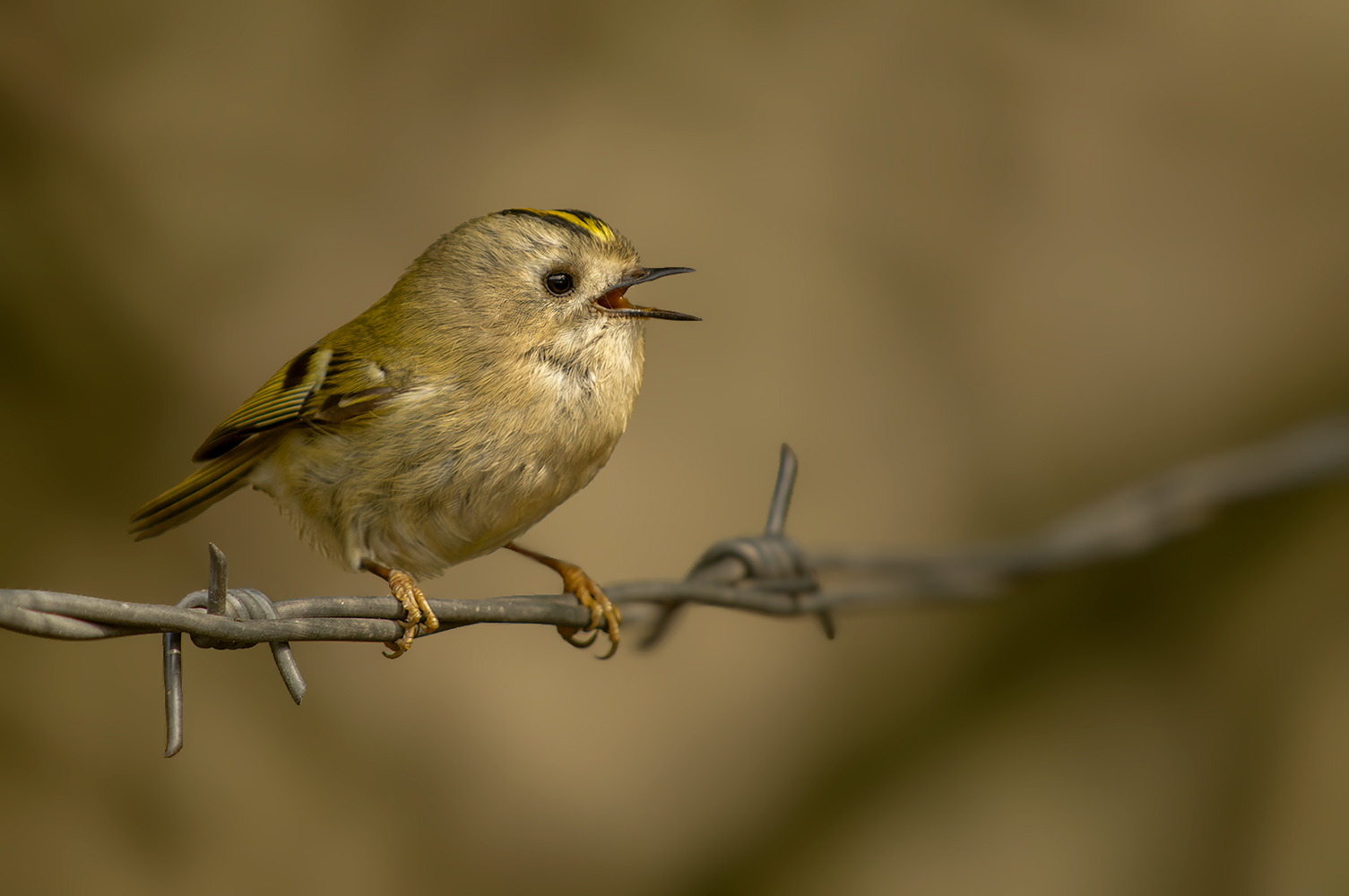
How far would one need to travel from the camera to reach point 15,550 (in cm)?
195

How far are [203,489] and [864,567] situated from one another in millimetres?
861

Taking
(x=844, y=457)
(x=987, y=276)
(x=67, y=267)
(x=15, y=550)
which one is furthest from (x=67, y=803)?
(x=987, y=276)

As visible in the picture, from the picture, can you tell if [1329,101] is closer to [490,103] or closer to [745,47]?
[745,47]

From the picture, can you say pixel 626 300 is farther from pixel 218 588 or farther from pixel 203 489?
pixel 218 588

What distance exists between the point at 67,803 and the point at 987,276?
2.27 m

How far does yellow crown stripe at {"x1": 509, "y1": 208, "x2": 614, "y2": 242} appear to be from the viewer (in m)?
1.32

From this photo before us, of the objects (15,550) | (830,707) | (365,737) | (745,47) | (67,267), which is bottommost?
(365,737)

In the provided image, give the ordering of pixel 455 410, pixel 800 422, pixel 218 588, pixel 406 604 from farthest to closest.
A: pixel 800 422 → pixel 455 410 → pixel 406 604 → pixel 218 588

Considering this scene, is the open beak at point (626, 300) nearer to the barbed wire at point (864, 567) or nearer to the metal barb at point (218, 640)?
the barbed wire at point (864, 567)

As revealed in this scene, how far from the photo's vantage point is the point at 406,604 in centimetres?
104

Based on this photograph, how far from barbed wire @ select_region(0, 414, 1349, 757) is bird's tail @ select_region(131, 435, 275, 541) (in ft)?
1.52

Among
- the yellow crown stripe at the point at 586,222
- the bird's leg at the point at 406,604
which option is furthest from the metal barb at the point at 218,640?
the yellow crown stripe at the point at 586,222

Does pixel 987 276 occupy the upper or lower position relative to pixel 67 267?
upper

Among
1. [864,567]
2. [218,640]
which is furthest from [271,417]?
[864,567]
